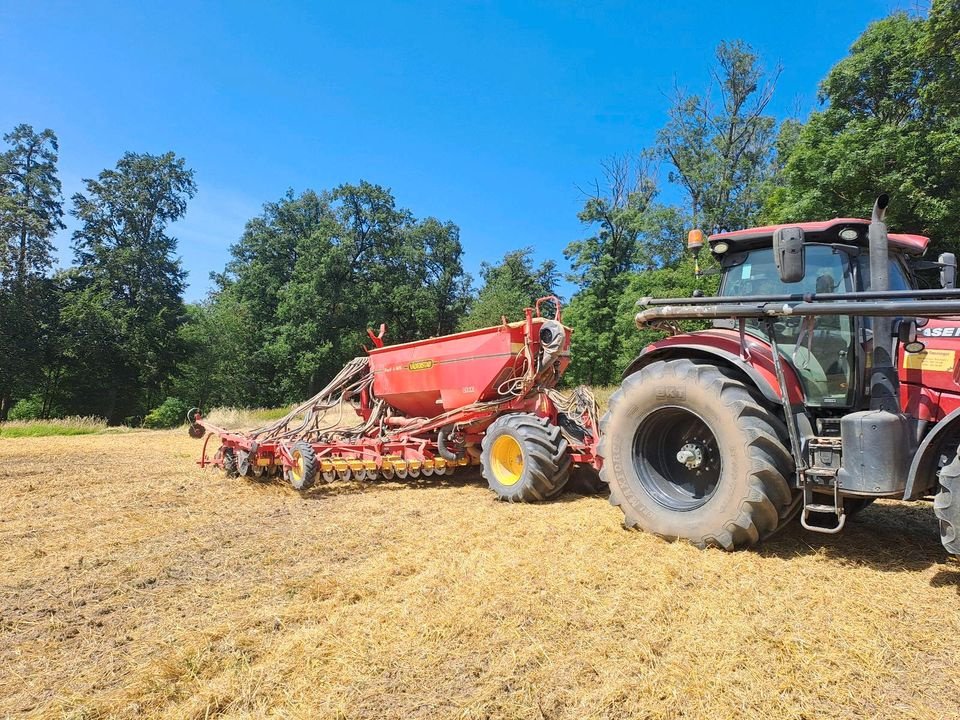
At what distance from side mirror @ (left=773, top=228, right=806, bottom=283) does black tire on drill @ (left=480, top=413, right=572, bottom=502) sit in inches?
114

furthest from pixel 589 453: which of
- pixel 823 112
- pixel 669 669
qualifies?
pixel 823 112

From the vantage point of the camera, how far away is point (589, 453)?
18.8 ft

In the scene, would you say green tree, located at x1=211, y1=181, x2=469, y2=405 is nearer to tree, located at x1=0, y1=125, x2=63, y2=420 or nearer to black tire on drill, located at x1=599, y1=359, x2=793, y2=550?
tree, located at x1=0, y1=125, x2=63, y2=420

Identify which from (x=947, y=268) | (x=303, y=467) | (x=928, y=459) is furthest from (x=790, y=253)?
(x=303, y=467)

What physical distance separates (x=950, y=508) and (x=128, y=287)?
130 ft

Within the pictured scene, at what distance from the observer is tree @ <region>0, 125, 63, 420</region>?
92.9ft

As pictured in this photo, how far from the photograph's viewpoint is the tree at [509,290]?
111ft

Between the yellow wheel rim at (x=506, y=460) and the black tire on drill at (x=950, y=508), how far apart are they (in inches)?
144

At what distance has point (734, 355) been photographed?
159 inches

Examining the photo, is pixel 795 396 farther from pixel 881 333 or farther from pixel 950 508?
pixel 950 508

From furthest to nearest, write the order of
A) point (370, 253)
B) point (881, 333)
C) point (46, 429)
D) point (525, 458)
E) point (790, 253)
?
point (370, 253) < point (46, 429) < point (525, 458) < point (881, 333) < point (790, 253)

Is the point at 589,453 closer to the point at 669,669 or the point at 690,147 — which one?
the point at 669,669

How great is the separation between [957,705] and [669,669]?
103 cm

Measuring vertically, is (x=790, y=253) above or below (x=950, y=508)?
above
